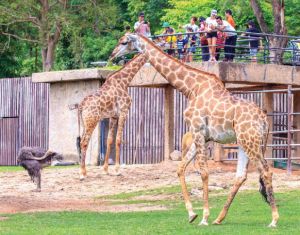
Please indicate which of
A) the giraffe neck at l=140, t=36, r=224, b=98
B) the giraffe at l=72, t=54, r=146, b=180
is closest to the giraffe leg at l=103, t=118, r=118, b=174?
the giraffe at l=72, t=54, r=146, b=180

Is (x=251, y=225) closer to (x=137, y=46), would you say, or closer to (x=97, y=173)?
(x=137, y=46)

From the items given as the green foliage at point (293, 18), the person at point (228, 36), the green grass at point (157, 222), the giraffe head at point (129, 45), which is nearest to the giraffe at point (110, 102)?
the giraffe head at point (129, 45)

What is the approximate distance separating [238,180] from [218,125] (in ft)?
3.41

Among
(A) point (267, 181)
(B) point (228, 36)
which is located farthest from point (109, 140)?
(A) point (267, 181)

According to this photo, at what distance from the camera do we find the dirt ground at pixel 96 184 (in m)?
18.7

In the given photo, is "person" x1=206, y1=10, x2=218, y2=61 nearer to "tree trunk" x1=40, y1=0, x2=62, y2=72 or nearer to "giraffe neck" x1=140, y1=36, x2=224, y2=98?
"giraffe neck" x1=140, y1=36, x2=224, y2=98

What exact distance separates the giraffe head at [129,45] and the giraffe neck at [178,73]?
0.14 meters

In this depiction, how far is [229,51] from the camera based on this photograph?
993 inches

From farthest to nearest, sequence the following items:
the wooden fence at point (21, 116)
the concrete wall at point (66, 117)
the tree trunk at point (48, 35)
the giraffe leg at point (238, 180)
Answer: the tree trunk at point (48, 35) → the wooden fence at point (21, 116) → the concrete wall at point (66, 117) → the giraffe leg at point (238, 180)

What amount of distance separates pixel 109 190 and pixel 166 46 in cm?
564

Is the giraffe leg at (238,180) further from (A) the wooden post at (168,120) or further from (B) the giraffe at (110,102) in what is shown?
(A) the wooden post at (168,120)

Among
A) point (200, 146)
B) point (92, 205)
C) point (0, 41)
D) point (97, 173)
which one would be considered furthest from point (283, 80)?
point (0, 41)

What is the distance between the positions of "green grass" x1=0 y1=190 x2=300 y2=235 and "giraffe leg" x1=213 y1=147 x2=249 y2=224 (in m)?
0.16

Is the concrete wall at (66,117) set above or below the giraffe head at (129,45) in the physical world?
below
